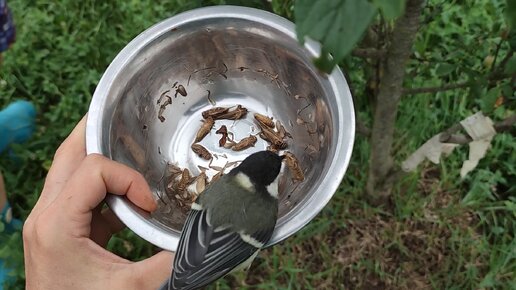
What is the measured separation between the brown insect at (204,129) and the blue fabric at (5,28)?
2.90 feet

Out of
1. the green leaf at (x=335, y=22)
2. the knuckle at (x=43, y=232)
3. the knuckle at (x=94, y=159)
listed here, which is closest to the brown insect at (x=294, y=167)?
the knuckle at (x=94, y=159)

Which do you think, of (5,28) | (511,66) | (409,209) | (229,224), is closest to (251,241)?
(229,224)

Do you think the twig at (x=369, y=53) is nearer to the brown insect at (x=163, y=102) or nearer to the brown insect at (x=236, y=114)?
the brown insect at (x=236, y=114)

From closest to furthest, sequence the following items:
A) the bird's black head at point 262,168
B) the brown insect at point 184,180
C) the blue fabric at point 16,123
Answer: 1. the bird's black head at point 262,168
2. the brown insect at point 184,180
3. the blue fabric at point 16,123

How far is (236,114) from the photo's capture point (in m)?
2.07

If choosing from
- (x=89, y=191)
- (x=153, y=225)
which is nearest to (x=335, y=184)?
(x=153, y=225)

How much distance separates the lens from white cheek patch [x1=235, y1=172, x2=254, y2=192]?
1653 millimetres

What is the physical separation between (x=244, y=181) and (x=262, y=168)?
69mm

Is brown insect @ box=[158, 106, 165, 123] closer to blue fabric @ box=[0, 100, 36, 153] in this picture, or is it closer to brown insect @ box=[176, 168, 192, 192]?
brown insect @ box=[176, 168, 192, 192]

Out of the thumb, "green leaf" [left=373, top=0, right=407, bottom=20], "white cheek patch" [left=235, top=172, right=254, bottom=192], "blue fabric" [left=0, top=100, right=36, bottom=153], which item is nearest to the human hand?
the thumb

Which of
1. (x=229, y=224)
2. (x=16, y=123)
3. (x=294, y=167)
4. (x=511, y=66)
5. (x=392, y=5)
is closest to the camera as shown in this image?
(x=392, y=5)

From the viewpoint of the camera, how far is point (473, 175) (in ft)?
7.43

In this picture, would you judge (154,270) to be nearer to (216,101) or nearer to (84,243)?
(84,243)

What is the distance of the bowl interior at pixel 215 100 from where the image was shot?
1.69m
